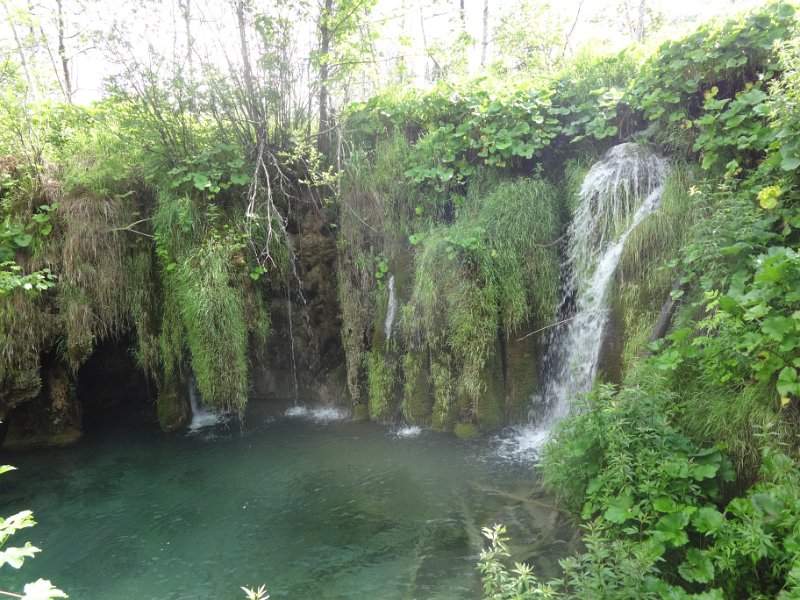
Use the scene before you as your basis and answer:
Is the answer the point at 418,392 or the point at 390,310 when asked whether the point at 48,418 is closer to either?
the point at 390,310

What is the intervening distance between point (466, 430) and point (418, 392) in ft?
2.65

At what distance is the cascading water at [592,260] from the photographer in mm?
4918

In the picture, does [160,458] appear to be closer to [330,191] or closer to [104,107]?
[330,191]

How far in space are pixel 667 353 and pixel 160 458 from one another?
19.1 feet

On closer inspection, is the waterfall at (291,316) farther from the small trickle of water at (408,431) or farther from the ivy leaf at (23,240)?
the ivy leaf at (23,240)

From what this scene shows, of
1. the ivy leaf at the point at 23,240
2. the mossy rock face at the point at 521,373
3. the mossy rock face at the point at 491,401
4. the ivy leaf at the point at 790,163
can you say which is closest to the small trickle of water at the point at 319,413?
the mossy rock face at the point at 491,401

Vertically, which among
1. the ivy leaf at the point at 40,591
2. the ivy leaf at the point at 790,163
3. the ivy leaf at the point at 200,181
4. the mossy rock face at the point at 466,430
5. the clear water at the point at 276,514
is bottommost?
the clear water at the point at 276,514

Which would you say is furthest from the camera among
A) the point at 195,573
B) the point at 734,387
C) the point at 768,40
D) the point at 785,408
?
the point at 768,40

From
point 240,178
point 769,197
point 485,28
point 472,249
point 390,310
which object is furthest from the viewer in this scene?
point 485,28

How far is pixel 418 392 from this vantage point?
6371 mm

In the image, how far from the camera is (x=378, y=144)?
7.05 metres

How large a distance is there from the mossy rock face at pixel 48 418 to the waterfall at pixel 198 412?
4.92 ft

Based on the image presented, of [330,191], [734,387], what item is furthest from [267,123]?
[734,387]

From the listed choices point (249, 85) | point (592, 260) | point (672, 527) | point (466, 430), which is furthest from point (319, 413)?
point (672, 527)
